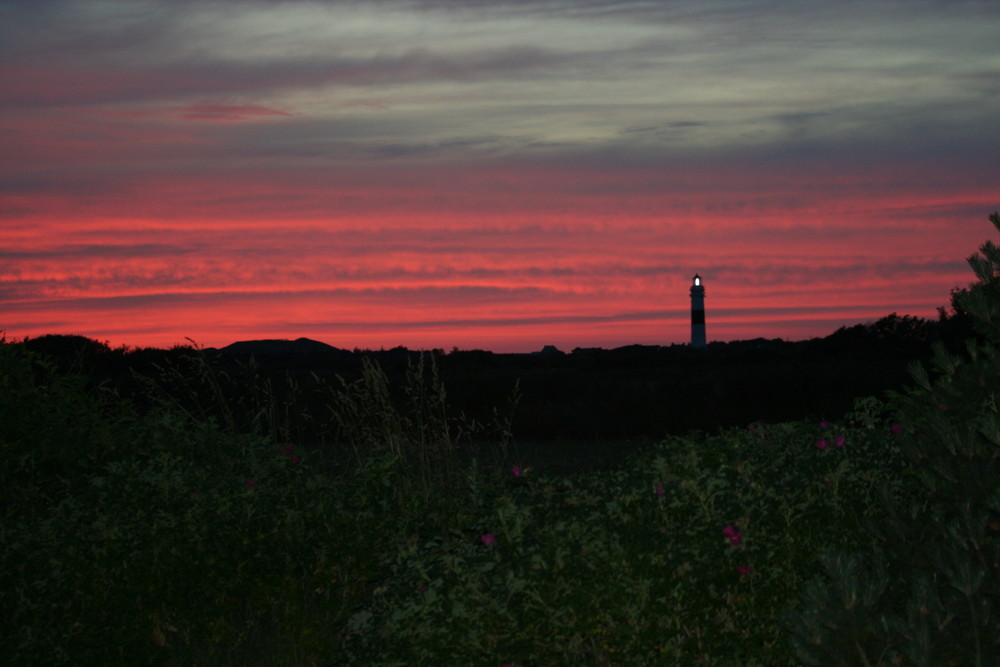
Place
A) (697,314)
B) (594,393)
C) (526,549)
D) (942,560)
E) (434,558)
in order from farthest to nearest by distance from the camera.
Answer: (697,314)
(594,393)
(434,558)
(526,549)
(942,560)

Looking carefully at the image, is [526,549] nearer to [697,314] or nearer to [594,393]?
[594,393]

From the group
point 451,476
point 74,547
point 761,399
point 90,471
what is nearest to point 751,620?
point 74,547

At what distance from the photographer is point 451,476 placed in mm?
7965

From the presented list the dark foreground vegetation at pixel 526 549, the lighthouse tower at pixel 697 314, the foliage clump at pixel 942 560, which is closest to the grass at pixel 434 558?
the dark foreground vegetation at pixel 526 549

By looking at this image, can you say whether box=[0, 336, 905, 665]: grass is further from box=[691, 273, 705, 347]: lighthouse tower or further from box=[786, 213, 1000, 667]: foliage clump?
box=[691, 273, 705, 347]: lighthouse tower

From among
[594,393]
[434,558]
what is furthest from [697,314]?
[434,558]

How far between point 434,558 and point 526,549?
514 mm

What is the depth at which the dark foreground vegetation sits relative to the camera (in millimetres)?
3625

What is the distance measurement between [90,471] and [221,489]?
5.49 feet

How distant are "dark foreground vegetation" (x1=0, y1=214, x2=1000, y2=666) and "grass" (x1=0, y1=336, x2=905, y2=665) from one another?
14 millimetres

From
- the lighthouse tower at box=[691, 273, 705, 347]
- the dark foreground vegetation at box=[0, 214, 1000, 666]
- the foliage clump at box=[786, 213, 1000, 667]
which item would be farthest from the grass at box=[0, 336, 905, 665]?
the lighthouse tower at box=[691, 273, 705, 347]

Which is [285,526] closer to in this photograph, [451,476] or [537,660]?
[537,660]

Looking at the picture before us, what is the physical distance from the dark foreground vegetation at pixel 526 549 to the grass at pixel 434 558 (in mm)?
14

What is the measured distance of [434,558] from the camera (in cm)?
488
